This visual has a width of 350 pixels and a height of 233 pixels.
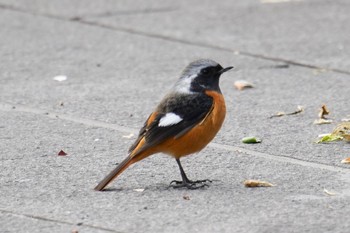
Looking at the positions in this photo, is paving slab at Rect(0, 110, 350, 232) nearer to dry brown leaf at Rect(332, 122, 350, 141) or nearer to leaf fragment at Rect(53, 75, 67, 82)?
dry brown leaf at Rect(332, 122, 350, 141)

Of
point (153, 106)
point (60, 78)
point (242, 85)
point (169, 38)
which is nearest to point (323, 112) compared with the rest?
point (242, 85)

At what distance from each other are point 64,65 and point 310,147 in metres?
3.61

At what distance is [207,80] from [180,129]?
1.73 feet

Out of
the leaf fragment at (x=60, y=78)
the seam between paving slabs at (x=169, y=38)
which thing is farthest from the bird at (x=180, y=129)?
the seam between paving slabs at (x=169, y=38)

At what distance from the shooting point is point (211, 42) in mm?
11305

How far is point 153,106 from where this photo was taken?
922 centimetres

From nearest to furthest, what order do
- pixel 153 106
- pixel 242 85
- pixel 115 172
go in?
pixel 115 172, pixel 153 106, pixel 242 85

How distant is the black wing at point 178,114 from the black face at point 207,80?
0.09 meters

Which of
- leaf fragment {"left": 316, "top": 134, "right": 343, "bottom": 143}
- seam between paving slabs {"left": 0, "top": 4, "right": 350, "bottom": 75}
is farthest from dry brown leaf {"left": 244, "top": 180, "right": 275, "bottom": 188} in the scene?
seam between paving slabs {"left": 0, "top": 4, "right": 350, "bottom": 75}

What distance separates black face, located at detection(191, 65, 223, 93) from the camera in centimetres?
721

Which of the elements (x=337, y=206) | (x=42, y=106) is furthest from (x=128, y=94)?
(x=337, y=206)

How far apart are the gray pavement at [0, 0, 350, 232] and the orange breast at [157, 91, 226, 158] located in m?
0.28

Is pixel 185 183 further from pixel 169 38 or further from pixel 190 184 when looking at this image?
pixel 169 38

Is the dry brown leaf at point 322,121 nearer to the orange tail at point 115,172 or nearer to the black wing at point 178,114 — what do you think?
the black wing at point 178,114
